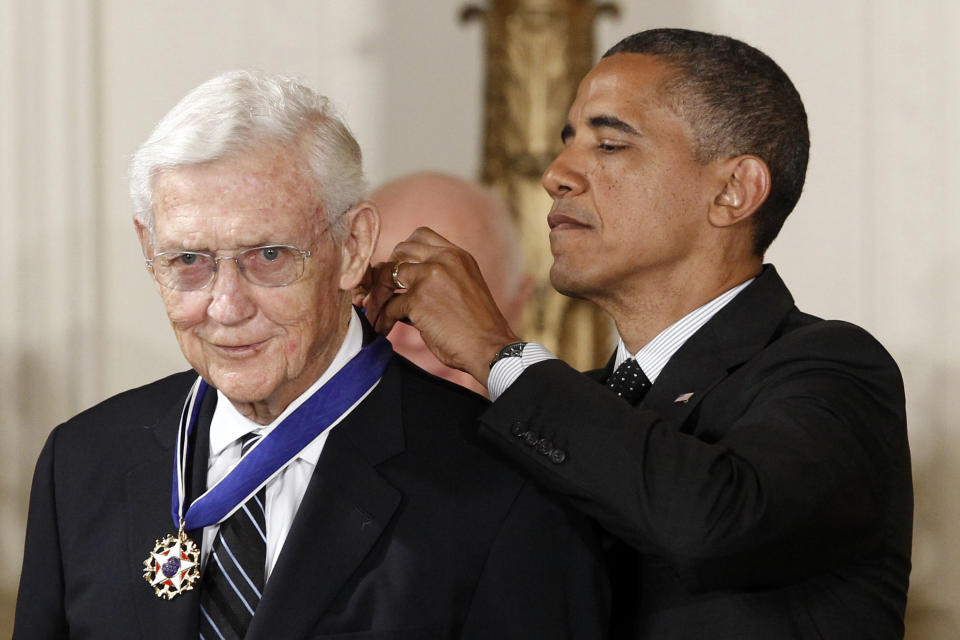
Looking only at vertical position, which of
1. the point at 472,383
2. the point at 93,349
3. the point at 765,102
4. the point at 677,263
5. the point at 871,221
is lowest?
the point at 93,349

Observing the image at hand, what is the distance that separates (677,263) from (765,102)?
37 cm

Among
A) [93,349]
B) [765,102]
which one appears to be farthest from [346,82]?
[765,102]

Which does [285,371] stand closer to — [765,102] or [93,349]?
[765,102]

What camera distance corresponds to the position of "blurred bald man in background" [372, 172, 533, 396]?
3629 mm

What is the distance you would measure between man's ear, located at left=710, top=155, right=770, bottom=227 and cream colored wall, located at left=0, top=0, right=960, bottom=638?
2175 millimetres

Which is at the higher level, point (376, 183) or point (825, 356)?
point (825, 356)

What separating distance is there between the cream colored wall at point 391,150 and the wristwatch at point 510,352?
258cm

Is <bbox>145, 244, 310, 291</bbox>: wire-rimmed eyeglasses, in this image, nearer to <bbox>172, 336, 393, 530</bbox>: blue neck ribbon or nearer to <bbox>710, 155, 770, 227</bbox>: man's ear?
<bbox>172, 336, 393, 530</bbox>: blue neck ribbon

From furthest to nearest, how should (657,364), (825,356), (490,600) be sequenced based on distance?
1. (657,364)
2. (825,356)
3. (490,600)

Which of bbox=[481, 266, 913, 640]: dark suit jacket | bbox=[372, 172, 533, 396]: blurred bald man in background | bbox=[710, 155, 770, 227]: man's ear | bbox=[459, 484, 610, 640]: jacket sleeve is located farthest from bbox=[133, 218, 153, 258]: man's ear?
bbox=[372, 172, 533, 396]: blurred bald man in background

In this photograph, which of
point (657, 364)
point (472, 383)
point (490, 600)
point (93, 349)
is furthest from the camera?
point (93, 349)

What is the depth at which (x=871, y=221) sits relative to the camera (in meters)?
4.80

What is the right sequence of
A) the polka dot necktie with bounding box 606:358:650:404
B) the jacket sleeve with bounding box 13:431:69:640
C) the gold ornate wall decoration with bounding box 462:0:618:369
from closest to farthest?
the jacket sleeve with bounding box 13:431:69:640, the polka dot necktie with bounding box 606:358:650:404, the gold ornate wall decoration with bounding box 462:0:618:369

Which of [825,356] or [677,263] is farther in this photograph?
[677,263]
